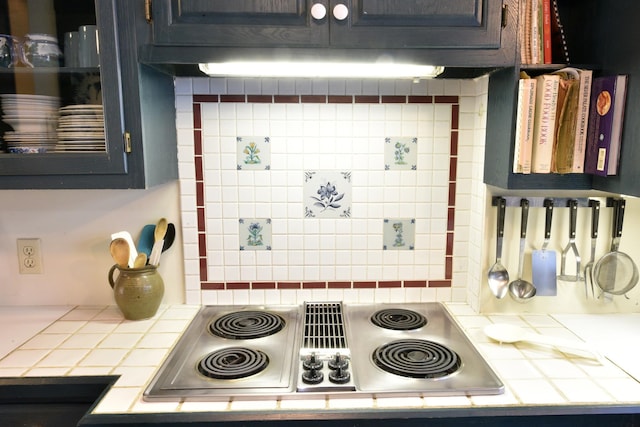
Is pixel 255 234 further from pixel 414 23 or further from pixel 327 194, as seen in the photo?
pixel 414 23

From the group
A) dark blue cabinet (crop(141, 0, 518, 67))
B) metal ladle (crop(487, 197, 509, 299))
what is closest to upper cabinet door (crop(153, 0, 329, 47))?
dark blue cabinet (crop(141, 0, 518, 67))

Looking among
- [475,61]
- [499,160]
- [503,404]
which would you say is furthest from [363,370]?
[475,61]

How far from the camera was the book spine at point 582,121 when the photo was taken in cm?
118

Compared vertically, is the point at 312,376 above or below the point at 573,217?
below

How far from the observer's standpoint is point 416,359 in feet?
3.94

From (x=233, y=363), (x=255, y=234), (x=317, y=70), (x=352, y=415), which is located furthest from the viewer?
(x=255, y=234)

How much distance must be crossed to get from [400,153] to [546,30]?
1.79ft

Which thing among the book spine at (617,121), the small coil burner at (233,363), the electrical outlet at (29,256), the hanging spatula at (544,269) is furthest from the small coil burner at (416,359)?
the electrical outlet at (29,256)

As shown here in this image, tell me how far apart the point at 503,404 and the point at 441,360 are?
0.67 ft

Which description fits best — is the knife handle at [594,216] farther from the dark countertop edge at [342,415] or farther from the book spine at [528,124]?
the dark countertop edge at [342,415]

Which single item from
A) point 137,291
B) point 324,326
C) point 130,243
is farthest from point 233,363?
point 130,243

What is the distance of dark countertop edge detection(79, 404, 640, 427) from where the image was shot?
977 millimetres

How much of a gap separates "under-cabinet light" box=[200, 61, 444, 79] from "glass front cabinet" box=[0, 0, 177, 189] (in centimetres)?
23

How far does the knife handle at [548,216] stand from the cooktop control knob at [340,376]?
0.81 m
